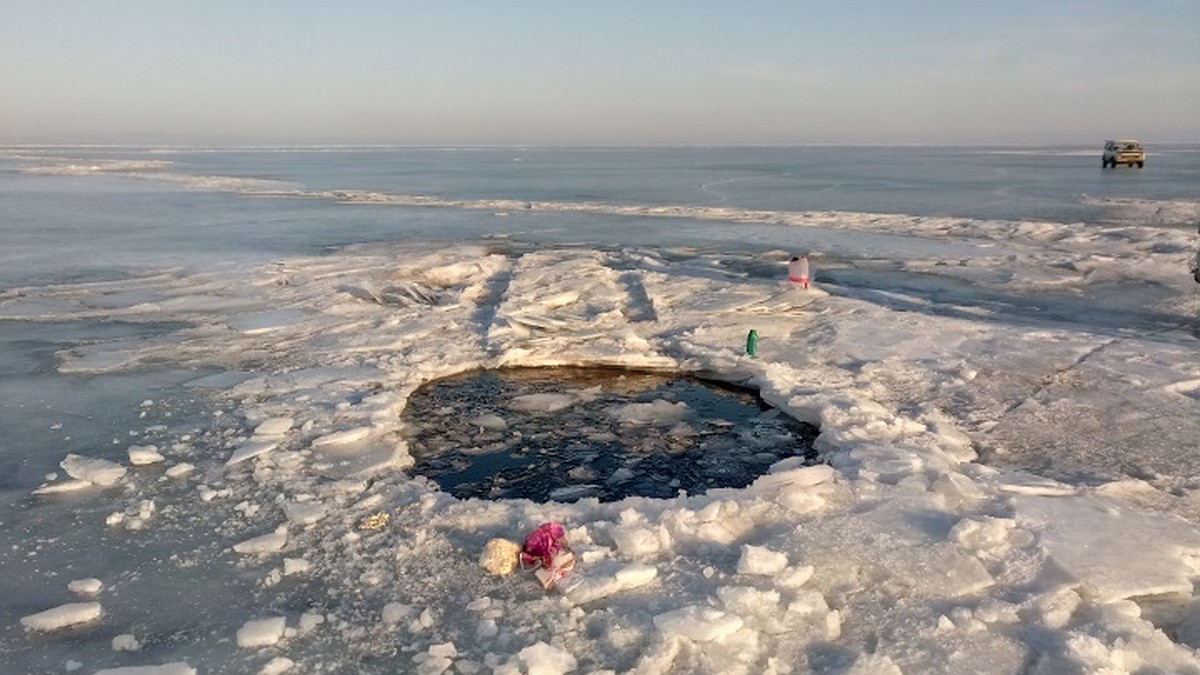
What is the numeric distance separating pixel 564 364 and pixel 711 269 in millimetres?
6480

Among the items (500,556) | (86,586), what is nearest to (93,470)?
(86,586)

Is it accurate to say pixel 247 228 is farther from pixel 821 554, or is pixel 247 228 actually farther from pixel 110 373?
pixel 821 554

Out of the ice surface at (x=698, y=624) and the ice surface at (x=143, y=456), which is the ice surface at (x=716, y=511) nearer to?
the ice surface at (x=698, y=624)

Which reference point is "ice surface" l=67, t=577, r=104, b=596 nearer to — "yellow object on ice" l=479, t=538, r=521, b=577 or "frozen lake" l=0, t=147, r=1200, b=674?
"frozen lake" l=0, t=147, r=1200, b=674

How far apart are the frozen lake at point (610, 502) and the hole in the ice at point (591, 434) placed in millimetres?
244

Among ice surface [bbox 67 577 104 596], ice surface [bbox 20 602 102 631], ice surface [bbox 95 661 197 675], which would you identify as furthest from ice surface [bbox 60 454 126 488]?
ice surface [bbox 95 661 197 675]

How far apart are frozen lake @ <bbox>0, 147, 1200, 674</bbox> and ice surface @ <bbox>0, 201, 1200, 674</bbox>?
0.02 m

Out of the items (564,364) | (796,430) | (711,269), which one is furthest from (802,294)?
(796,430)

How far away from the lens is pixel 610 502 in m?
5.46

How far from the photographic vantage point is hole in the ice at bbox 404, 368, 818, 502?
5938mm

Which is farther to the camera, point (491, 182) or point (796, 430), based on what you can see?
point (491, 182)

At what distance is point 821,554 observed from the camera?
4.53 m

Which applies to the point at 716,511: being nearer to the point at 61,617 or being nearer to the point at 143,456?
the point at 61,617

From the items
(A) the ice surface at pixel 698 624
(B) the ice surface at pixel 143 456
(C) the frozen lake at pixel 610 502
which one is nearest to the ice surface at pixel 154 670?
(C) the frozen lake at pixel 610 502
